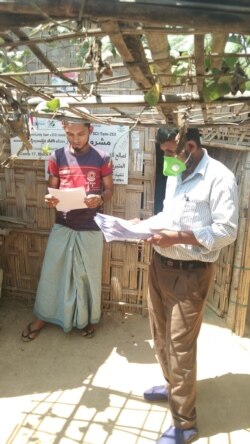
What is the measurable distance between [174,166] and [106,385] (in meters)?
1.63

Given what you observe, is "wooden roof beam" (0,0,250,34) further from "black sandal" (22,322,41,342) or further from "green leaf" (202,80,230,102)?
"black sandal" (22,322,41,342)

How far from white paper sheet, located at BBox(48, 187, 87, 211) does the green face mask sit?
89 cm

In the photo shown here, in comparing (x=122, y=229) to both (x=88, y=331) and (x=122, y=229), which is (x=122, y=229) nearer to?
(x=122, y=229)

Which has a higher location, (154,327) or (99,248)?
(99,248)

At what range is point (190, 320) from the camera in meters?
2.12

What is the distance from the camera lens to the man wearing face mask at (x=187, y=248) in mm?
1973

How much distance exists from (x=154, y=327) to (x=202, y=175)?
1.01m

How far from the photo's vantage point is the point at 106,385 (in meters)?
2.71

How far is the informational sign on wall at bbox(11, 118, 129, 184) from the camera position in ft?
10.8

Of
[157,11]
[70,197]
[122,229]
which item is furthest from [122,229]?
[157,11]

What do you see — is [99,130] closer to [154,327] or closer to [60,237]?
[60,237]

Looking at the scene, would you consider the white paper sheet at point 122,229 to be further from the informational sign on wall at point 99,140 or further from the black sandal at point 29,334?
the black sandal at point 29,334

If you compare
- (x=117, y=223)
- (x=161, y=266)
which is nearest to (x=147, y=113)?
(x=117, y=223)

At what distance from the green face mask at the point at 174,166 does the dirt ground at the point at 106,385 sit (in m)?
1.53
